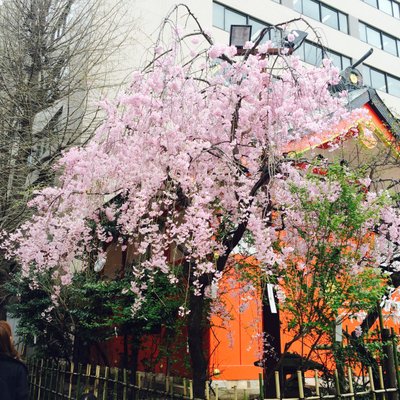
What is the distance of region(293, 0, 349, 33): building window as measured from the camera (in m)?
25.9

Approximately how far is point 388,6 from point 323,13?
7336mm

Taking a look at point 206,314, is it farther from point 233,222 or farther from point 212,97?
point 212,97

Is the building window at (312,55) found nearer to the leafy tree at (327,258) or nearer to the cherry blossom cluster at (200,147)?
the cherry blossom cluster at (200,147)

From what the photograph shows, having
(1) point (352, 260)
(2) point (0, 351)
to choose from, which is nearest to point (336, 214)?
(1) point (352, 260)

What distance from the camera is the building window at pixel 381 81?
2767 centimetres

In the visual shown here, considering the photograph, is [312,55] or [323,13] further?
[323,13]

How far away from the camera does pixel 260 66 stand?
7.13 m

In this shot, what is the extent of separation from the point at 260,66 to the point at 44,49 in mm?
9906

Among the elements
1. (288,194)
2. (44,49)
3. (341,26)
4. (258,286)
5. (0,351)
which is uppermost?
(341,26)

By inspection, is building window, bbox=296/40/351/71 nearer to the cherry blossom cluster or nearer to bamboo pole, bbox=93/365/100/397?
the cherry blossom cluster

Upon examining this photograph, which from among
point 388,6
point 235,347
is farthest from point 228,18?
point 235,347

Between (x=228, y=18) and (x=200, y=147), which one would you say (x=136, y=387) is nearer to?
(x=200, y=147)

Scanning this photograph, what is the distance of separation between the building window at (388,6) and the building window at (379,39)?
1933mm

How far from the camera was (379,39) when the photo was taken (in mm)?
29578
